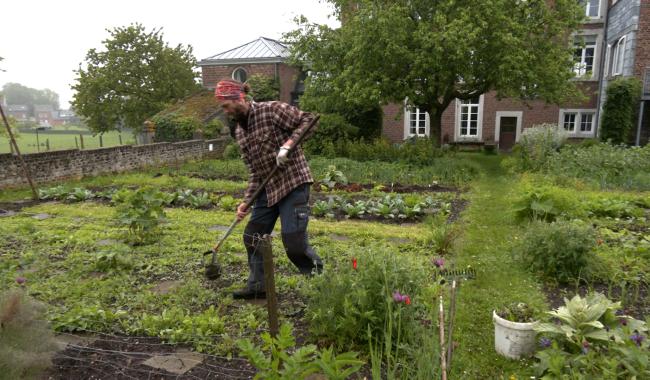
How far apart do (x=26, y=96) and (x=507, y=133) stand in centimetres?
13263

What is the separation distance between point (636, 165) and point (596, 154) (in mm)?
909

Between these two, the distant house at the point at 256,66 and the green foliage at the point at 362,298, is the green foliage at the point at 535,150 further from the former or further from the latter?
the distant house at the point at 256,66

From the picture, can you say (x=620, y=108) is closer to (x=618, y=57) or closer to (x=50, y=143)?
(x=618, y=57)

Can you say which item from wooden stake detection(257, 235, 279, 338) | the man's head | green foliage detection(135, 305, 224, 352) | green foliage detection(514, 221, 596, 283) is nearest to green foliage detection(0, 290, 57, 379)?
green foliage detection(135, 305, 224, 352)

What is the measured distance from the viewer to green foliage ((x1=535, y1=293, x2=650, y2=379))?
248cm

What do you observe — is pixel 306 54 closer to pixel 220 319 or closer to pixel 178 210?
pixel 178 210

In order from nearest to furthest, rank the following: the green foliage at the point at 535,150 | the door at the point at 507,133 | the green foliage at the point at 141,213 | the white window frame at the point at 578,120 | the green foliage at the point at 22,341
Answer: the green foliage at the point at 22,341 → the green foliage at the point at 141,213 → the green foliage at the point at 535,150 → the white window frame at the point at 578,120 → the door at the point at 507,133

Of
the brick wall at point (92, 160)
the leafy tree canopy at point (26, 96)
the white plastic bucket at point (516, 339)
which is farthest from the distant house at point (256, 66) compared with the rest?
the leafy tree canopy at point (26, 96)

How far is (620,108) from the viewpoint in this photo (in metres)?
18.2

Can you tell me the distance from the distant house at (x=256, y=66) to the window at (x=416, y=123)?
6348 millimetres

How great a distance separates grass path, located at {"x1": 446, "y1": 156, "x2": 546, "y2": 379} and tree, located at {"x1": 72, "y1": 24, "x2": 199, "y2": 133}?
2391 centimetres

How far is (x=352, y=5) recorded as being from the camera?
1673cm

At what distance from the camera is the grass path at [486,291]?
306 cm

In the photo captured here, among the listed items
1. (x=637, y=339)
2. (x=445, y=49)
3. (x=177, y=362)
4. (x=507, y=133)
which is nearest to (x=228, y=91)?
(x=177, y=362)
